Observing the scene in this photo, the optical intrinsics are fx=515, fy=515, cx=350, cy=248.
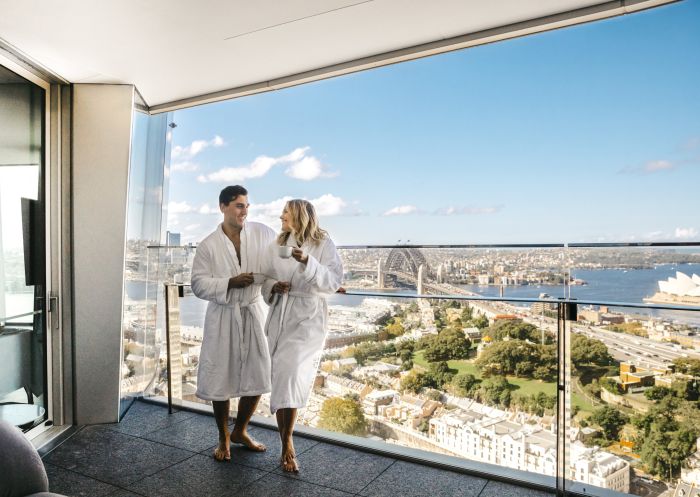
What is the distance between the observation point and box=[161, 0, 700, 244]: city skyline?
10.5m

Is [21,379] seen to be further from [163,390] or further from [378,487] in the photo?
[378,487]

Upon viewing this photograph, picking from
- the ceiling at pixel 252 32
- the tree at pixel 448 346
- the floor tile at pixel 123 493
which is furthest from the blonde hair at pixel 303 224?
the floor tile at pixel 123 493

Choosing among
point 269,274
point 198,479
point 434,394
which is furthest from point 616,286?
point 198,479

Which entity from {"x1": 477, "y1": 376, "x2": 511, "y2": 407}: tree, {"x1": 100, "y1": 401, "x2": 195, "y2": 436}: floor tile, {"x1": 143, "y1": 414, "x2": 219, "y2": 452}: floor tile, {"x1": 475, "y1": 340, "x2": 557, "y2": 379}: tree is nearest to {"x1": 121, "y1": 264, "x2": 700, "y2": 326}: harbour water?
{"x1": 475, "y1": 340, "x2": 557, "y2": 379}: tree

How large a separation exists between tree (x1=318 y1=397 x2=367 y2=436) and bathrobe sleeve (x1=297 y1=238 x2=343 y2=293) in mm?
747

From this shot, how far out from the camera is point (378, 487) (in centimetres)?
254

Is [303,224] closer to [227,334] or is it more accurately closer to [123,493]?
[227,334]

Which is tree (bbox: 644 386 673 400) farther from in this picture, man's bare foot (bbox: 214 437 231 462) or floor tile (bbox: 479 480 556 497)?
man's bare foot (bbox: 214 437 231 462)

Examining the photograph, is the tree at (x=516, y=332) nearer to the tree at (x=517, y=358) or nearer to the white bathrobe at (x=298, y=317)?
the tree at (x=517, y=358)

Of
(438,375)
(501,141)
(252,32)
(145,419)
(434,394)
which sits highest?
(501,141)

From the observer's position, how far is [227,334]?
2.93 m

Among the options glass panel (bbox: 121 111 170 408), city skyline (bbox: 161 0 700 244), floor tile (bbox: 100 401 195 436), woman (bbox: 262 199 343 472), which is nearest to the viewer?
woman (bbox: 262 199 343 472)

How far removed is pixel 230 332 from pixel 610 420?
1966 mm

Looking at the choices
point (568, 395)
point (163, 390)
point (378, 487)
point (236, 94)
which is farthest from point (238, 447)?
point (236, 94)
